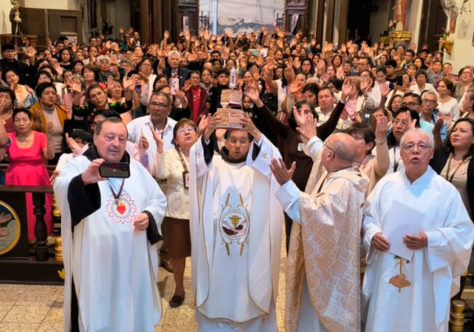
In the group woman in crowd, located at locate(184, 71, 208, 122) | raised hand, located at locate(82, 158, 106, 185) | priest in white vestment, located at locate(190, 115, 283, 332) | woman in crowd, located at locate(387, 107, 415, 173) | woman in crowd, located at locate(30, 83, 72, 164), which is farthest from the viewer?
woman in crowd, located at locate(184, 71, 208, 122)

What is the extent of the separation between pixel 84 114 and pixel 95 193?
3.45 meters

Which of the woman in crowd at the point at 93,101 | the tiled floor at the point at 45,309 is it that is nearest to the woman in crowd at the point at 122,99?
the woman in crowd at the point at 93,101

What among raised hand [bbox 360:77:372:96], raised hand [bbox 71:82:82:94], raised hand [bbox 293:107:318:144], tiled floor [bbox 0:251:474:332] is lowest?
tiled floor [bbox 0:251:474:332]

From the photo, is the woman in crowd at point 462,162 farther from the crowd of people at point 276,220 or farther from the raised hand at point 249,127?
the raised hand at point 249,127

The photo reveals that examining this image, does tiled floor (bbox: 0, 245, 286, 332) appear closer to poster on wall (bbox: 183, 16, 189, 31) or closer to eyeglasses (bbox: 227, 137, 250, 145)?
eyeglasses (bbox: 227, 137, 250, 145)

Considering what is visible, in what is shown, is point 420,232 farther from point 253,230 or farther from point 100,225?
point 100,225

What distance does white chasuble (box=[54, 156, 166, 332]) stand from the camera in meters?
3.21

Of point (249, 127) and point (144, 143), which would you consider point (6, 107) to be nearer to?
point (144, 143)

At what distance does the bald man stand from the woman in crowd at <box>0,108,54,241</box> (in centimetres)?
326

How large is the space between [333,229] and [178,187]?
1.71m

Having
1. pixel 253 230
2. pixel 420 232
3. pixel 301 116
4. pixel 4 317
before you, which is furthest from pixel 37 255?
pixel 420 232

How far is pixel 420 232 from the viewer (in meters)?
3.19

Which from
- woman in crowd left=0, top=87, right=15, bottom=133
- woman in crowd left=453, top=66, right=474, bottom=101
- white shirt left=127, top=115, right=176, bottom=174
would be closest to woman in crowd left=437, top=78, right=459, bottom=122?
woman in crowd left=453, top=66, right=474, bottom=101

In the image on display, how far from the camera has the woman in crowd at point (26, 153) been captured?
5.29 metres
